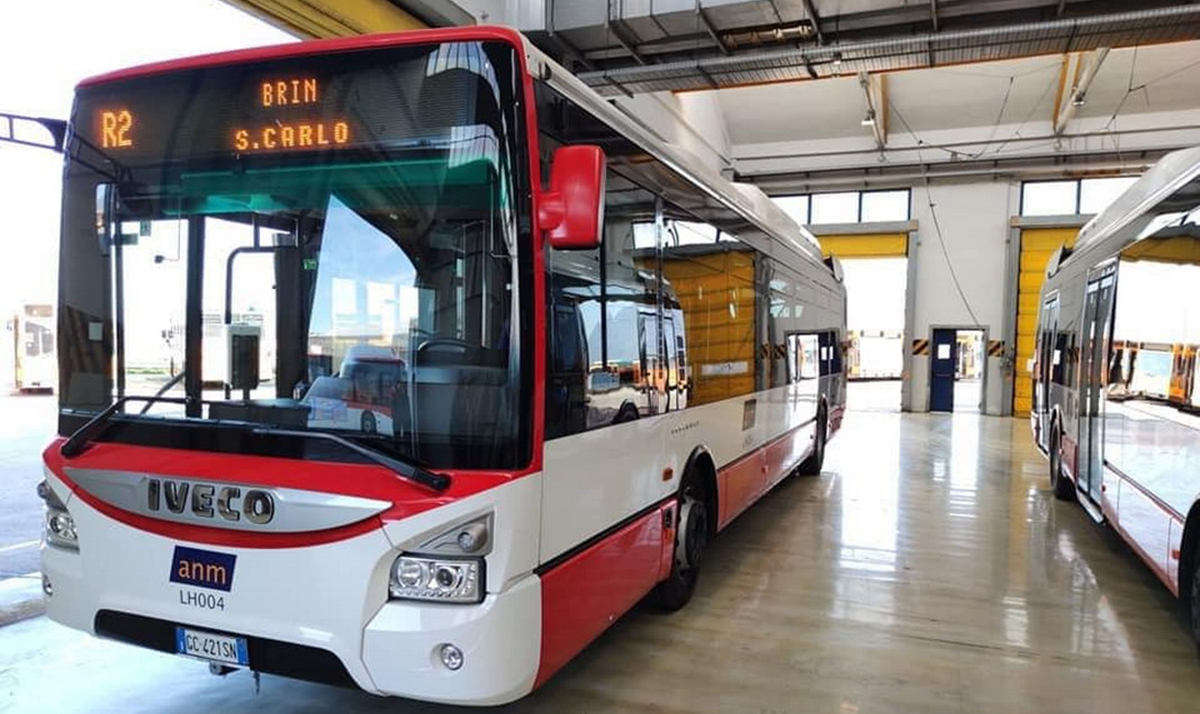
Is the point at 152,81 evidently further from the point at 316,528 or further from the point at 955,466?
the point at 955,466

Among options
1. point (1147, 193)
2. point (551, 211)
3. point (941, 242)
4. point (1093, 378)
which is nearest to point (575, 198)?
point (551, 211)

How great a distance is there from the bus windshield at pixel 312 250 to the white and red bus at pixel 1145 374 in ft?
11.9

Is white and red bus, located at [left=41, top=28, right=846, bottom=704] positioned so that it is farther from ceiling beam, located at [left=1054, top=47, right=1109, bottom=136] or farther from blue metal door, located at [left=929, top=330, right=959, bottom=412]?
blue metal door, located at [left=929, top=330, right=959, bottom=412]

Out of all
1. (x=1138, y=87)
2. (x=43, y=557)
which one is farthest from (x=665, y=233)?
(x=1138, y=87)

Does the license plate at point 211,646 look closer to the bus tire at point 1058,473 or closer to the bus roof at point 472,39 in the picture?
the bus roof at point 472,39

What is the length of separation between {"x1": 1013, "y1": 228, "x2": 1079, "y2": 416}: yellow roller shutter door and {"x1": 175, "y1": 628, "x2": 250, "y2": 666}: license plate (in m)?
18.9

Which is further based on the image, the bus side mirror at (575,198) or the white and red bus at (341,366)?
the bus side mirror at (575,198)

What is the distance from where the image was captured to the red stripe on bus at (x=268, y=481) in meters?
2.29

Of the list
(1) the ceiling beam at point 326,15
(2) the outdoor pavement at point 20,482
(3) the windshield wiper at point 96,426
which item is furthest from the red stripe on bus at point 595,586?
(1) the ceiling beam at point 326,15

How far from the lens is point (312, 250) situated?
102 inches

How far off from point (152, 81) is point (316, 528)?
1.78 meters

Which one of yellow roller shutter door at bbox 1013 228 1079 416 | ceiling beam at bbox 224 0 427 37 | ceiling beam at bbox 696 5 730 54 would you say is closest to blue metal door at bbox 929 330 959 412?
yellow roller shutter door at bbox 1013 228 1079 416

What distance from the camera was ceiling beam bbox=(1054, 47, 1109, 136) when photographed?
523 inches

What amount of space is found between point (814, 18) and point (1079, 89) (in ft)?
32.6
